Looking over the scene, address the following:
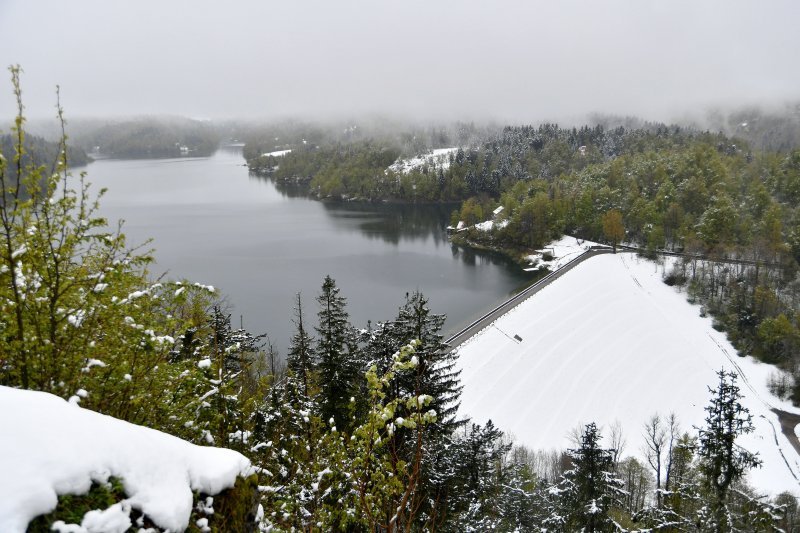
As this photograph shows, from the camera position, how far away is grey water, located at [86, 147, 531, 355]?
4516 centimetres

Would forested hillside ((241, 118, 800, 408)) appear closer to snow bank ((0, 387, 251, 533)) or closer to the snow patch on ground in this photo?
the snow patch on ground

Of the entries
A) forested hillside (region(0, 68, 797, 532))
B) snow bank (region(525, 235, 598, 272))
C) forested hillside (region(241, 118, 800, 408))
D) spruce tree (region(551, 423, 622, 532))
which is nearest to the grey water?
snow bank (region(525, 235, 598, 272))

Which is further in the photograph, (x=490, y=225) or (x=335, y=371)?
(x=490, y=225)

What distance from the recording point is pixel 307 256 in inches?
2429

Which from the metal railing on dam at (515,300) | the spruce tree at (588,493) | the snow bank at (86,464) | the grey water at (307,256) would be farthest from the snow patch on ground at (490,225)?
the snow bank at (86,464)

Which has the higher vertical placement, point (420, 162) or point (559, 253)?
point (420, 162)

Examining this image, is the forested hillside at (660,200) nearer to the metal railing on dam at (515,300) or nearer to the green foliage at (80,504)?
the metal railing on dam at (515,300)

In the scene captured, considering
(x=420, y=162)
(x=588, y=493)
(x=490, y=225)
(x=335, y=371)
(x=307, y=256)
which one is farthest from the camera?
(x=420, y=162)

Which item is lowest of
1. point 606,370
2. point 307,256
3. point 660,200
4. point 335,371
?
point 606,370

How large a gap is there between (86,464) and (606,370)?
3777cm

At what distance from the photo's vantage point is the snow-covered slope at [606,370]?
93.6 feet

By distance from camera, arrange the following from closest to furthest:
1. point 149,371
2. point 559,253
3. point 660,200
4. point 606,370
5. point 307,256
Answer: point 149,371
point 606,370
point 307,256
point 559,253
point 660,200

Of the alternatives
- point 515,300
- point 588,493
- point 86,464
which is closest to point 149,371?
point 86,464

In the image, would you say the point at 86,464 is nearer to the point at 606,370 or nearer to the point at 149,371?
the point at 149,371
